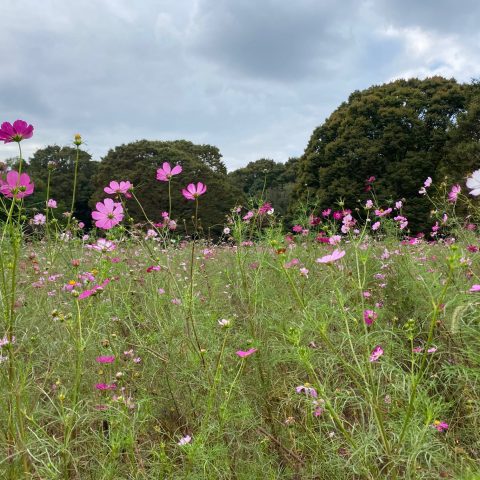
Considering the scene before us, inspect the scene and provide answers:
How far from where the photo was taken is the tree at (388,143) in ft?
47.8

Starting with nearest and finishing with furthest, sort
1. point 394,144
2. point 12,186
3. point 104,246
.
A: point 12,186 → point 104,246 → point 394,144

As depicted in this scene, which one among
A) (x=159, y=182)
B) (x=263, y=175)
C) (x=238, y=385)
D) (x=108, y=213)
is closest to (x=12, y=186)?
(x=108, y=213)

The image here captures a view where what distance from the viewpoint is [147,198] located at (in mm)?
19922

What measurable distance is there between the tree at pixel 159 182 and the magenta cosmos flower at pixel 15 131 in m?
17.4

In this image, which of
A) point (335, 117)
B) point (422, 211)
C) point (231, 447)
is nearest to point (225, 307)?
point (231, 447)

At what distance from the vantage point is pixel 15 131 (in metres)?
1.24

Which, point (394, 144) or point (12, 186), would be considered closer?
point (12, 186)

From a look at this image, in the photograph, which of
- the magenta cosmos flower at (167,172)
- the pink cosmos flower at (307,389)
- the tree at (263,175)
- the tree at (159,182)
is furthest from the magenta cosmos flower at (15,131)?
the tree at (263,175)

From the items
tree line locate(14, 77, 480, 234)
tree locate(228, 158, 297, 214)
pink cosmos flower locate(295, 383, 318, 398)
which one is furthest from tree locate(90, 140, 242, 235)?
pink cosmos flower locate(295, 383, 318, 398)

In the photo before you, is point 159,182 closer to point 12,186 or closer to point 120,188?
point 120,188

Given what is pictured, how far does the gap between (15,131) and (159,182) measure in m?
19.2

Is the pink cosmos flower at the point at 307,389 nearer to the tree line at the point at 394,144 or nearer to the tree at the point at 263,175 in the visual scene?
the tree line at the point at 394,144

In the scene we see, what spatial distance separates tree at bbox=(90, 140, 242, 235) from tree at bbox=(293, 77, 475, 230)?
4.98 meters

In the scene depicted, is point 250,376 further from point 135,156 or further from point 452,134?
point 135,156
